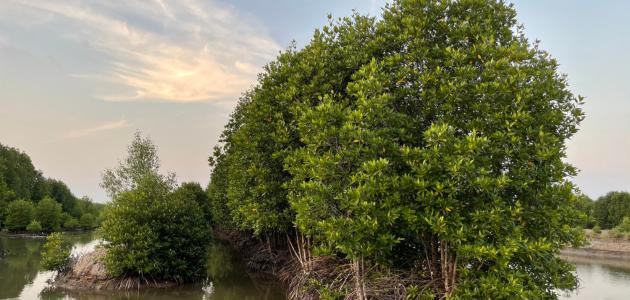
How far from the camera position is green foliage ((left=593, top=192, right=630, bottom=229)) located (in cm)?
6014

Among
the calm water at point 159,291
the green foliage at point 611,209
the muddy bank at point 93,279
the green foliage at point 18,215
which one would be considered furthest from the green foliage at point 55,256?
the green foliage at point 611,209

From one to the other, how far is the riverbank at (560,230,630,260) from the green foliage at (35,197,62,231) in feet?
237

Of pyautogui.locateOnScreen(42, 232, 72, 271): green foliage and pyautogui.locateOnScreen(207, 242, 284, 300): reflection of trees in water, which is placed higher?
pyautogui.locateOnScreen(42, 232, 72, 271): green foliage

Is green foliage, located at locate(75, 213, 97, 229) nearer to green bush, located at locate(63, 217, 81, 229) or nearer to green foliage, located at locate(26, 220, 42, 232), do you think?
green bush, located at locate(63, 217, 81, 229)

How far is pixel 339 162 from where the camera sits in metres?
10.7

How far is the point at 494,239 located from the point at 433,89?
3.97 m

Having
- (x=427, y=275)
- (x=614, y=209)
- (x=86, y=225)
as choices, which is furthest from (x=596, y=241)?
(x=86, y=225)

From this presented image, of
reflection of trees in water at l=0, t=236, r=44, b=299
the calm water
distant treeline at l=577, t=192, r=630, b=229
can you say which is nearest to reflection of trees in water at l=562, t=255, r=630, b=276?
distant treeline at l=577, t=192, r=630, b=229

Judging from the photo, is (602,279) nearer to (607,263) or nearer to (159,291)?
(607,263)

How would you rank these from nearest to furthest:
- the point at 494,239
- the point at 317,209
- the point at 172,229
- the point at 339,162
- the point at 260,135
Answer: the point at 494,239, the point at 339,162, the point at 317,209, the point at 260,135, the point at 172,229

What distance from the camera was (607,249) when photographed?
158 feet

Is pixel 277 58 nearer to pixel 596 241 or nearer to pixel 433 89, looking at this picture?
pixel 433 89

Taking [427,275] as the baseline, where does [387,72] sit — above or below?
above

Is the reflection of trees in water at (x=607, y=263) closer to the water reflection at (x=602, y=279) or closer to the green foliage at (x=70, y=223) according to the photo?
the water reflection at (x=602, y=279)
